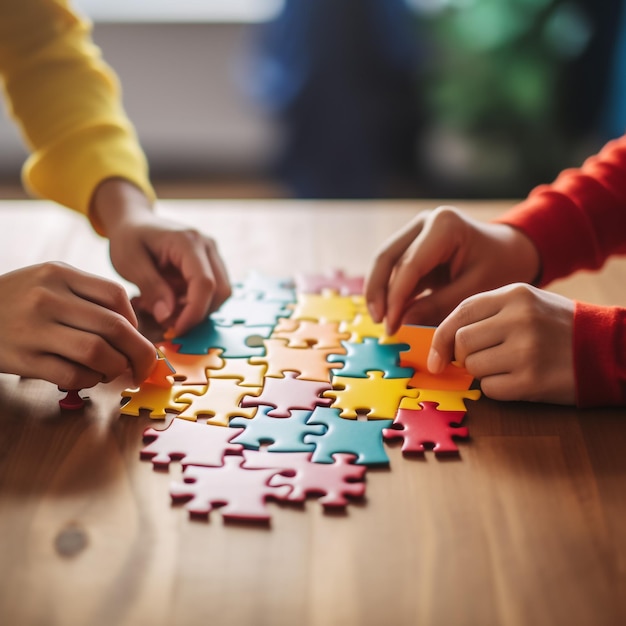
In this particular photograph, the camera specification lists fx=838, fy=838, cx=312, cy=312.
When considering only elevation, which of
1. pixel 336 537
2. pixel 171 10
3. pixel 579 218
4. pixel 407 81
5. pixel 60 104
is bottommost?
pixel 336 537

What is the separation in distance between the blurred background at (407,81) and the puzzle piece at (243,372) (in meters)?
2.24

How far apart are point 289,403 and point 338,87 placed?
2.40 metres

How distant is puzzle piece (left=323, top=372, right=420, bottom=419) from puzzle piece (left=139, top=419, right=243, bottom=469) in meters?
0.13

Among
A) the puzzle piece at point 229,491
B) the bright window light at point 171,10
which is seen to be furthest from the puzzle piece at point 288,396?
the bright window light at point 171,10

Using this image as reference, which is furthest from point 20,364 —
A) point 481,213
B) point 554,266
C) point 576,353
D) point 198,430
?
point 481,213

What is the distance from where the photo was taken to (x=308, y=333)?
114 centimetres

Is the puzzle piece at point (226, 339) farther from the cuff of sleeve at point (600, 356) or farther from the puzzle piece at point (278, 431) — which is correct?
the cuff of sleeve at point (600, 356)

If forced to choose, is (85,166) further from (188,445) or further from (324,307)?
(188,445)

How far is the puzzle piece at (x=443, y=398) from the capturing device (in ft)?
3.20

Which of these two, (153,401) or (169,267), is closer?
(153,401)

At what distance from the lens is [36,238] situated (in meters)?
1.45

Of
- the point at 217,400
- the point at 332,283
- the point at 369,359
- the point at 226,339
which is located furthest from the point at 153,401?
the point at 332,283

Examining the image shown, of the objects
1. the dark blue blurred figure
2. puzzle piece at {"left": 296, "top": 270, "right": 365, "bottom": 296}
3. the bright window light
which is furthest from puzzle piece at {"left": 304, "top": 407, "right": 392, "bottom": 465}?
the bright window light

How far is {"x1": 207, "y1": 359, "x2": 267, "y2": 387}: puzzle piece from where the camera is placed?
1018 mm
